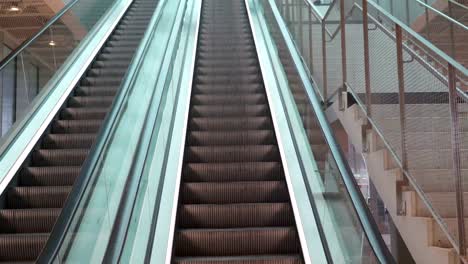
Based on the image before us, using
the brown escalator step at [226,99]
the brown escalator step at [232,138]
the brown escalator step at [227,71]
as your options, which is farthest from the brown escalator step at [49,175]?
the brown escalator step at [227,71]

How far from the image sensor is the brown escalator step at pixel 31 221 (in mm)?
4699

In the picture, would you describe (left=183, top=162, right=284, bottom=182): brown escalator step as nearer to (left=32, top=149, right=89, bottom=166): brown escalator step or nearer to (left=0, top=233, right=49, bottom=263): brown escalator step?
(left=32, top=149, right=89, bottom=166): brown escalator step

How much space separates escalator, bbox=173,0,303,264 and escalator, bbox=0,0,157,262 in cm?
101

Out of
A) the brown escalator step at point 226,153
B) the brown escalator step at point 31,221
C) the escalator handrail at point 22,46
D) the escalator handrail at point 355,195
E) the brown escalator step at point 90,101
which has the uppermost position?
the escalator handrail at point 22,46

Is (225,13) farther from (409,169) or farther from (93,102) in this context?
(409,169)

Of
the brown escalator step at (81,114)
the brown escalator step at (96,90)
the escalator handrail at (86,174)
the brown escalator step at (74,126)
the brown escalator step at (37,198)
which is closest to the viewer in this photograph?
the escalator handrail at (86,174)

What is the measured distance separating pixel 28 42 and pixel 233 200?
2.97m

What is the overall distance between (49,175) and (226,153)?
177 centimetres

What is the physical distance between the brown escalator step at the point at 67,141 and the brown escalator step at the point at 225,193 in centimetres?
126

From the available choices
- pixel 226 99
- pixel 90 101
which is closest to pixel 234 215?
pixel 90 101

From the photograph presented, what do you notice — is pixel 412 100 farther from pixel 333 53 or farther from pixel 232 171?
pixel 333 53

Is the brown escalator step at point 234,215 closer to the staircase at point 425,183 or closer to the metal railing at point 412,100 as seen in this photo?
the staircase at point 425,183

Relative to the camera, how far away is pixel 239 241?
4801 mm

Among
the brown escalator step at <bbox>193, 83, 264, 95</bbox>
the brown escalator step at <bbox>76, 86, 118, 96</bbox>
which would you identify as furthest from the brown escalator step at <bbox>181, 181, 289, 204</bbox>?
the brown escalator step at <bbox>193, 83, 264, 95</bbox>
